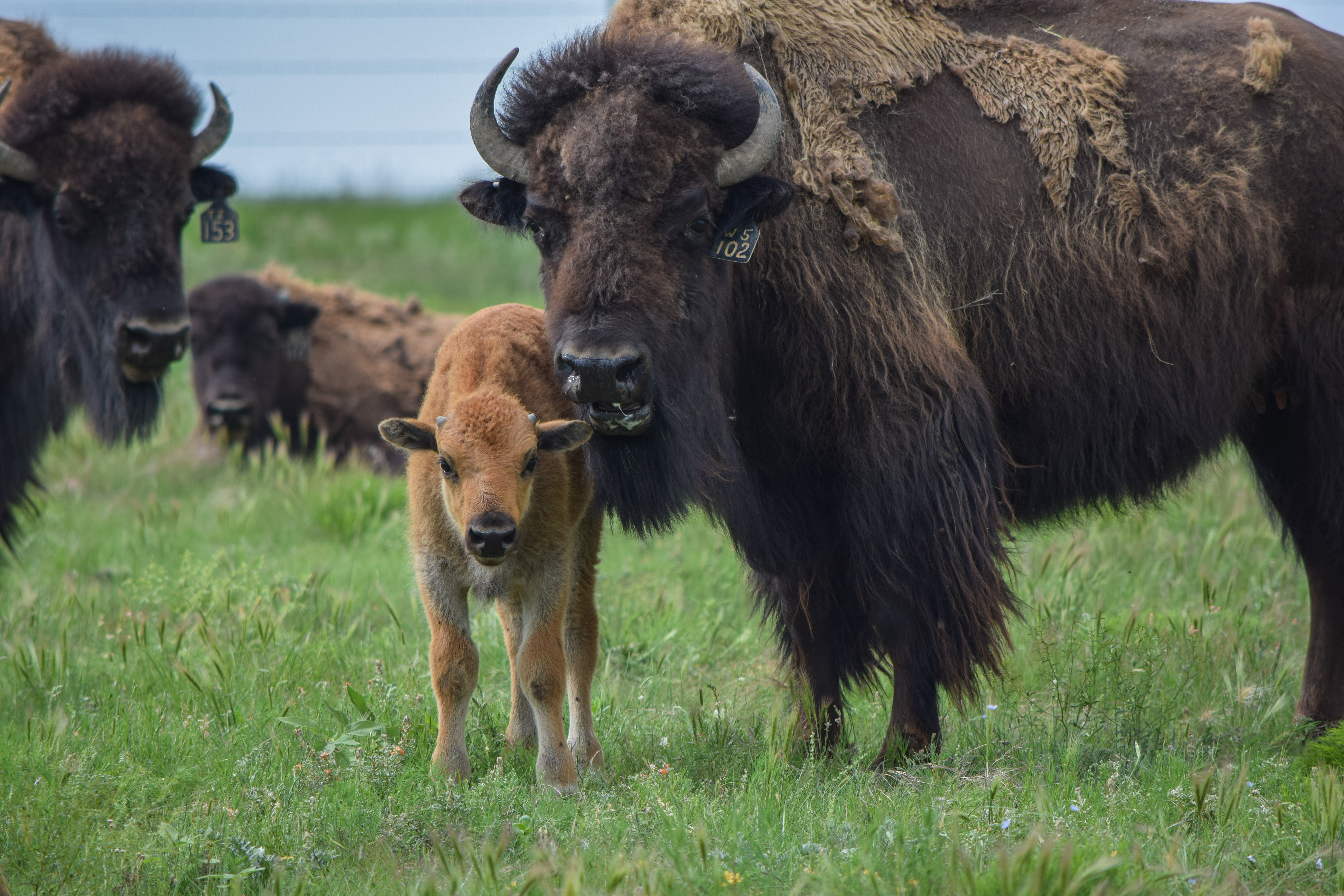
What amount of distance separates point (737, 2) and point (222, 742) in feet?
10.6

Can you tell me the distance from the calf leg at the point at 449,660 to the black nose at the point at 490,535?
56 cm

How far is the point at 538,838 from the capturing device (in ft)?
11.1

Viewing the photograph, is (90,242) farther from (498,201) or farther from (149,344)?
(498,201)

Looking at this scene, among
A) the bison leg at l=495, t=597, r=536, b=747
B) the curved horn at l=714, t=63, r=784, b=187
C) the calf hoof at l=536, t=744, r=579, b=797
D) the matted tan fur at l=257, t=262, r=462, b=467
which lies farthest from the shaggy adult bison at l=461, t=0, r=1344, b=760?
the matted tan fur at l=257, t=262, r=462, b=467

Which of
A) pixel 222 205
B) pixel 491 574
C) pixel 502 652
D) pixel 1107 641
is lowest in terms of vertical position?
pixel 502 652

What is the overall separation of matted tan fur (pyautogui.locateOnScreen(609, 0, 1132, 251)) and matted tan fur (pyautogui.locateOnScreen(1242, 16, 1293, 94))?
509 mm

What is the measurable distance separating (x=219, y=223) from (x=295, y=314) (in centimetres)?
425

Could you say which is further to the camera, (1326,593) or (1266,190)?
(1326,593)

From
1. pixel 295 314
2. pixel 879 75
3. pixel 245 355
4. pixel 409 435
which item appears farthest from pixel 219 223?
pixel 295 314

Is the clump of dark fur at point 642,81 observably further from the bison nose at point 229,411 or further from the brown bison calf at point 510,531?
the bison nose at point 229,411

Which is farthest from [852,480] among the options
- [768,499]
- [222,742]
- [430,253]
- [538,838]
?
[430,253]

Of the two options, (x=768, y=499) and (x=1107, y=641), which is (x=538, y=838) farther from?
(x=1107, y=641)

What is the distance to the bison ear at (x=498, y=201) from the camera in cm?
415

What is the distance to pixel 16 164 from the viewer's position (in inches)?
212
